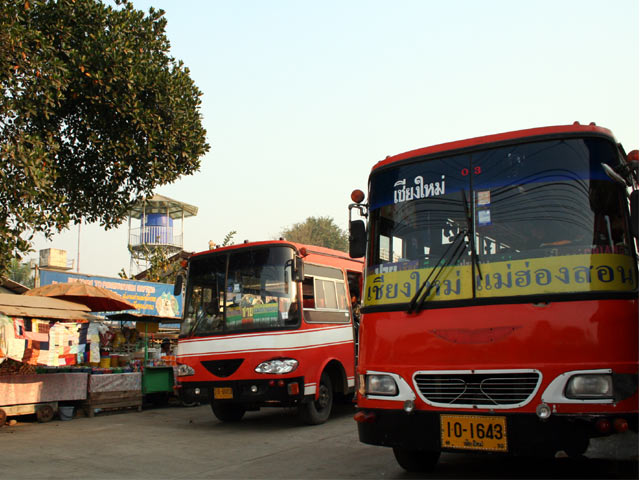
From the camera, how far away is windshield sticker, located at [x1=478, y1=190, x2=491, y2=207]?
5.39 metres

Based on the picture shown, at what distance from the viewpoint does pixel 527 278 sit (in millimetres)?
5020

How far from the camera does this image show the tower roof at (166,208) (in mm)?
37781

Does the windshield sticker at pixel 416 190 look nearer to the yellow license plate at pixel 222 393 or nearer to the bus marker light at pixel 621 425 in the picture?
the bus marker light at pixel 621 425

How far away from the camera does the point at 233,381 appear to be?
9.80 metres

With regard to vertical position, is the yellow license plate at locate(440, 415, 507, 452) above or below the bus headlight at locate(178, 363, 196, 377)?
below

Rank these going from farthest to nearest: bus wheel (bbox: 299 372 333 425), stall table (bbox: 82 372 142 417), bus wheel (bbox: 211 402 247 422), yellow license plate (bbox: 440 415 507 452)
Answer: stall table (bbox: 82 372 142 417), bus wheel (bbox: 211 402 247 422), bus wheel (bbox: 299 372 333 425), yellow license plate (bbox: 440 415 507 452)

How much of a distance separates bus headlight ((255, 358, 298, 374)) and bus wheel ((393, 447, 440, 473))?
3706 millimetres

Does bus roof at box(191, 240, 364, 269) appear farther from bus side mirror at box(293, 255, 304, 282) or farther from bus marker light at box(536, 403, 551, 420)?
bus marker light at box(536, 403, 551, 420)

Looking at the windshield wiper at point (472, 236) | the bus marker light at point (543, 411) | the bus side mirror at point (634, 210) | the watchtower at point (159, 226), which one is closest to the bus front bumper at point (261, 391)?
the windshield wiper at point (472, 236)

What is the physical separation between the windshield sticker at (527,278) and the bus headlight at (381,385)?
0.63 meters

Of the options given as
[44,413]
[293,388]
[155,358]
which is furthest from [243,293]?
[155,358]

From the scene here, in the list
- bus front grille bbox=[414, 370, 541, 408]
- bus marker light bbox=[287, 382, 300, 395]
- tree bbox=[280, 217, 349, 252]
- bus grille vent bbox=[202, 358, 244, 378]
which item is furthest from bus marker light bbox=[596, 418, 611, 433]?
tree bbox=[280, 217, 349, 252]

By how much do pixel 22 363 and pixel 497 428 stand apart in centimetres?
892

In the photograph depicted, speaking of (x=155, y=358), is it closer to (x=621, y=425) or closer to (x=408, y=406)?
(x=408, y=406)
